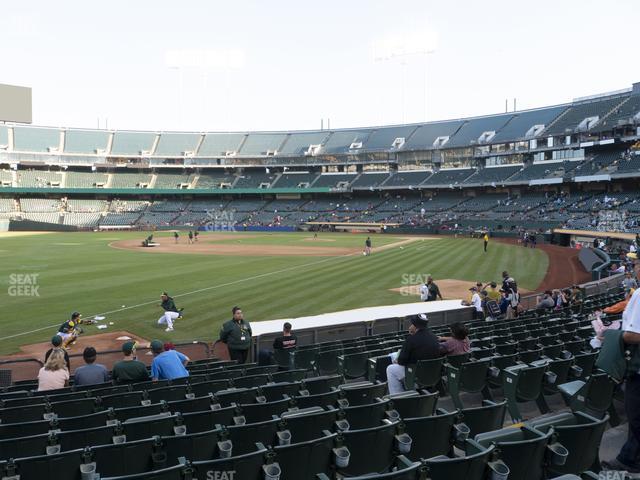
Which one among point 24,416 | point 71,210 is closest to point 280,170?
point 71,210

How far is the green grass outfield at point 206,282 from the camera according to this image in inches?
754

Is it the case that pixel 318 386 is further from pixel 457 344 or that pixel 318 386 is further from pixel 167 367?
pixel 167 367

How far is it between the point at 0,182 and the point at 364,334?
98.1 m

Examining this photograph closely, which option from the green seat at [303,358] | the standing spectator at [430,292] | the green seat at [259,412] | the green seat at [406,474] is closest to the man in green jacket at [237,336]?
the green seat at [303,358]

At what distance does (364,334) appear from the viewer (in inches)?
549

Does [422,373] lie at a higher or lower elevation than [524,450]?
lower

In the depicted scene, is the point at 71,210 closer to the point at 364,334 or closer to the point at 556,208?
the point at 556,208

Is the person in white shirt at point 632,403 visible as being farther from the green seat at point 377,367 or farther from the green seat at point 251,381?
the green seat at point 251,381

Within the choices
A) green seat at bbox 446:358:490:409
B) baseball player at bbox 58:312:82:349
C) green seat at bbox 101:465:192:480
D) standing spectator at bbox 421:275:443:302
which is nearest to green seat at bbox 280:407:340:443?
green seat at bbox 101:465:192:480

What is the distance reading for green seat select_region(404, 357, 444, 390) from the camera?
7.88 meters

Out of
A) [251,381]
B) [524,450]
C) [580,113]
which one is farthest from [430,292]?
[580,113]
